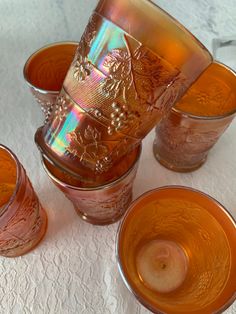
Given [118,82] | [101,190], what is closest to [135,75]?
[118,82]

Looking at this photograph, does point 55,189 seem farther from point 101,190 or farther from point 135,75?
point 135,75

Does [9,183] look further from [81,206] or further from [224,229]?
[224,229]

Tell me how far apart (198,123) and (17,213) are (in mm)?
276

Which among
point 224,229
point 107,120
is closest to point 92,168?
point 107,120

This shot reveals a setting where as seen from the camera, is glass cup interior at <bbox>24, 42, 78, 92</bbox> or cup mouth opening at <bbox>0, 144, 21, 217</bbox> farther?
glass cup interior at <bbox>24, 42, 78, 92</bbox>

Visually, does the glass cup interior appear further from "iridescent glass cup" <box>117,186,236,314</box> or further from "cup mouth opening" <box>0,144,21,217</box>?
"iridescent glass cup" <box>117,186,236,314</box>

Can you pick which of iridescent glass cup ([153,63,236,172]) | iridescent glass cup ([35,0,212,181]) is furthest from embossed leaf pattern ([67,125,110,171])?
iridescent glass cup ([153,63,236,172])

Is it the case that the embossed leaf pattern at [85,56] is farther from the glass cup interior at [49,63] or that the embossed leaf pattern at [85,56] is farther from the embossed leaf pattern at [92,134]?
the glass cup interior at [49,63]

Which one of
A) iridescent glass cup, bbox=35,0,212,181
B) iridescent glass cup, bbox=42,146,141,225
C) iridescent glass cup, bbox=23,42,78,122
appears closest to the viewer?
iridescent glass cup, bbox=35,0,212,181

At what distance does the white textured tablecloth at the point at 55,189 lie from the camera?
0.49 m

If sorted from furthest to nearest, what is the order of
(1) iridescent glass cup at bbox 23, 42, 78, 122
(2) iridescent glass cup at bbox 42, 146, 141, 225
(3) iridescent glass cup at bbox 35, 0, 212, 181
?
(1) iridescent glass cup at bbox 23, 42, 78, 122, (2) iridescent glass cup at bbox 42, 146, 141, 225, (3) iridescent glass cup at bbox 35, 0, 212, 181

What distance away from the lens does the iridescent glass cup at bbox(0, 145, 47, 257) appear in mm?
440

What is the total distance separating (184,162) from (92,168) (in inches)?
8.3

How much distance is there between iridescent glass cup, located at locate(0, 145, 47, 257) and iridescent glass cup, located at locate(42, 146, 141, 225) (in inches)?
1.7
